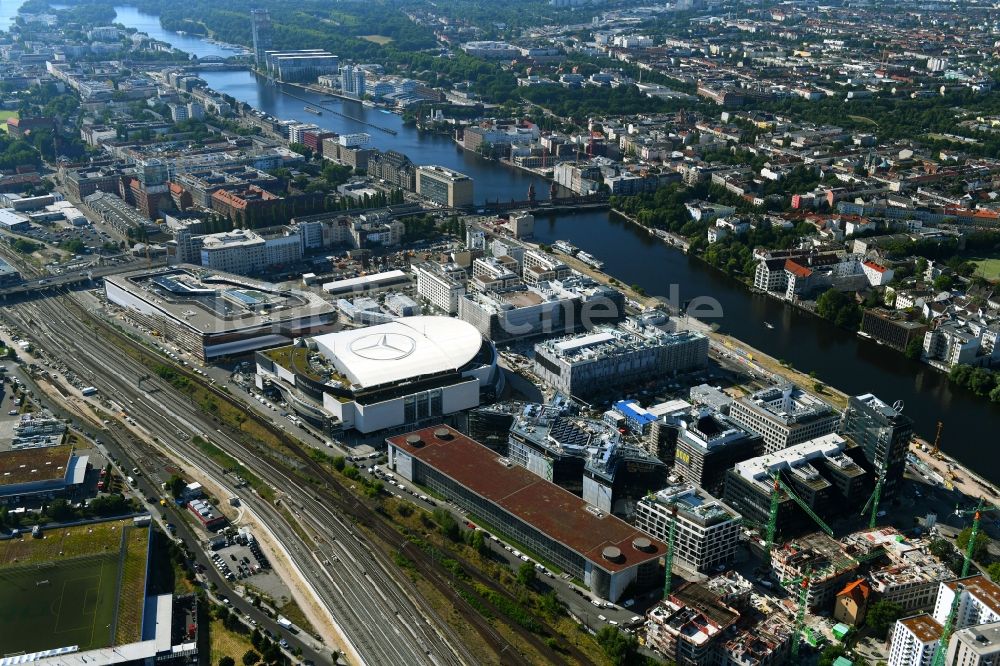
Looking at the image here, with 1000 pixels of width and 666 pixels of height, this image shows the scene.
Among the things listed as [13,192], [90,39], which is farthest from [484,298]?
[90,39]

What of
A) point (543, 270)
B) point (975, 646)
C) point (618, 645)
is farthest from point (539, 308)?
point (975, 646)

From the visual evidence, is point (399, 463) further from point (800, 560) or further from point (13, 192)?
point (13, 192)

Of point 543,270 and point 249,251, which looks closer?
point 543,270

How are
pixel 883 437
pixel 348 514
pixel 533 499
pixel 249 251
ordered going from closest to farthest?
1. pixel 533 499
2. pixel 348 514
3. pixel 883 437
4. pixel 249 251

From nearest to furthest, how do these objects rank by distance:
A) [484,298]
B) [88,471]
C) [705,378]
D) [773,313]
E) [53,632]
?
[53,632]
[88,471]
[705,378]
[484,298]
[773,313]

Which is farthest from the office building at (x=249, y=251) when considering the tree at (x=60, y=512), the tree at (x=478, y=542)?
the tree at (x=478, y=542)

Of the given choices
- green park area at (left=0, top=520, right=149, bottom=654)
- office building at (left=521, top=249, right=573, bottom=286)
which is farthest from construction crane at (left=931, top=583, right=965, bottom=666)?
office building at (left=521, top=249, right=573, bottom=286)

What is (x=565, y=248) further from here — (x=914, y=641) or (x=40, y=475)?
(x=914, y=641)
